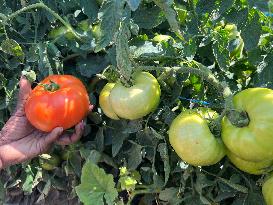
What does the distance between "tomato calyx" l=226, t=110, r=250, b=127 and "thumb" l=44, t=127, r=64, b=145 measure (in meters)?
0.49

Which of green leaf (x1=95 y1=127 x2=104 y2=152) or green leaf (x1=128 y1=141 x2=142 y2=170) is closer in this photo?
green leaf (x1=128 y1=141 x2=142 y2=170)

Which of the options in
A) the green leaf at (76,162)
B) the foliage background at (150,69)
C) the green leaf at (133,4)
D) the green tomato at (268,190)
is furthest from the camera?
the green leaf at (76,162)

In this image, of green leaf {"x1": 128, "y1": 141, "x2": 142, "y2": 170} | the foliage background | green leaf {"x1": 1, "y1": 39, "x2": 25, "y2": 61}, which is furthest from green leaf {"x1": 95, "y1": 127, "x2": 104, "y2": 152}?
green leaf {"x1": 1, "y1": 39, "x2": 25, "y2": 61}

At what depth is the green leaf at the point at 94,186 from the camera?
1323mm

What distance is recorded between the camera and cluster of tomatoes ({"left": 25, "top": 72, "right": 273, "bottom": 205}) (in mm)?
1103

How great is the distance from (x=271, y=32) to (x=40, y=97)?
2.16 feet

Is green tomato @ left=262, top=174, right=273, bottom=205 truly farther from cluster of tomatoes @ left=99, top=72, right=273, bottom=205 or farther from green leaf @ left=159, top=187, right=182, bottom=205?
green leaf @ left=159, top=187, right=182, bottom=205

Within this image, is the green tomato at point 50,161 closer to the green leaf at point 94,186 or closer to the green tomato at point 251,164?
the green leaf at point 94,186

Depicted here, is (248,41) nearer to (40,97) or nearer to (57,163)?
(40,97)

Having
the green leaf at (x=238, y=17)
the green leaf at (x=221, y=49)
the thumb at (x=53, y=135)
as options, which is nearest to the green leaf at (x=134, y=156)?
the thumb at (x=53, y=135)

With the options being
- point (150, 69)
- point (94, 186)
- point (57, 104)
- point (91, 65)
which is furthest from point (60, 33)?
point (94, 186)

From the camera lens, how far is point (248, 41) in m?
1.28

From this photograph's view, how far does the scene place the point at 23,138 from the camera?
153 centimetres

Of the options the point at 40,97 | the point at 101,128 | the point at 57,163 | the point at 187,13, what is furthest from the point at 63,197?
the point at 187,13
